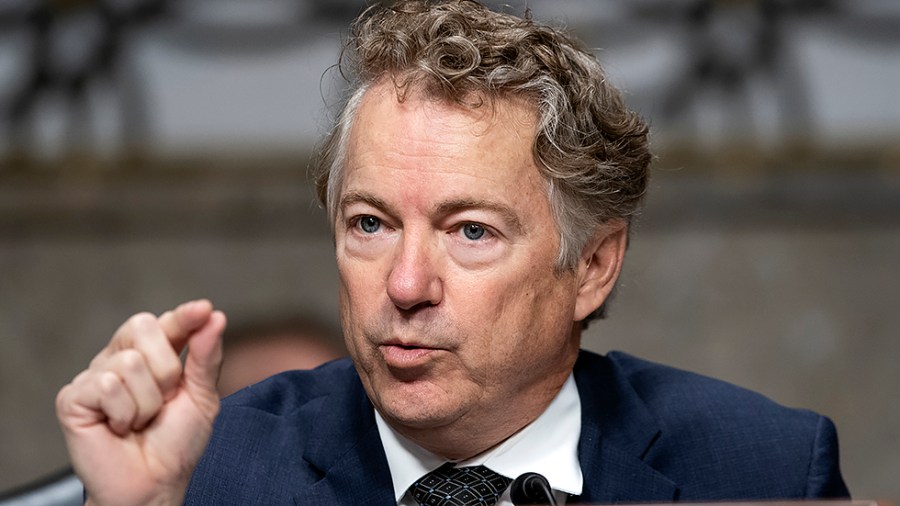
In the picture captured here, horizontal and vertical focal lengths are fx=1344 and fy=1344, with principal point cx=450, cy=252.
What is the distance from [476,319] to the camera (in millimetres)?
2195

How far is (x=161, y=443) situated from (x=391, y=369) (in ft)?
1.50

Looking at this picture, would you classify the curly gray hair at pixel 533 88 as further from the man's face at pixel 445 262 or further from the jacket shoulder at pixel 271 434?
the jacket shoulder at pixel 271 434

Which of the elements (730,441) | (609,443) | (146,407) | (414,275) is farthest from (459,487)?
(146,407)

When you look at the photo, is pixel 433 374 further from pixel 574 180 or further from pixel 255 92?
pixel 255 92

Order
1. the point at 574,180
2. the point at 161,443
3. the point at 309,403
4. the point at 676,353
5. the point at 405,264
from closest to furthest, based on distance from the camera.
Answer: the point at 161,443 < the point at 405,264 < the point at 574,180 < the point at 309,403 < the point at 676,353

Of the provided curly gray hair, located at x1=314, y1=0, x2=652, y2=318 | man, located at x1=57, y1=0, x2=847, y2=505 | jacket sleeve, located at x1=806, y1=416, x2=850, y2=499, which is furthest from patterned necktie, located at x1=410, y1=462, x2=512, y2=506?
jacket sleeve, located at x1=806, y1=416, x2=850, y2=499

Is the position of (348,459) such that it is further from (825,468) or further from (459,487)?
(825,468)

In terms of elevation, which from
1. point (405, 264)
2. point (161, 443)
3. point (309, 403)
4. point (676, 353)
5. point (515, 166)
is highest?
point (515, 166)

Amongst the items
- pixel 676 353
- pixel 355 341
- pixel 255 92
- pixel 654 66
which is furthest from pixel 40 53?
pixel 355 341

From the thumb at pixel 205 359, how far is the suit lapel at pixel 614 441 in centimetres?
83

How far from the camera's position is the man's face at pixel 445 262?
2186 mm

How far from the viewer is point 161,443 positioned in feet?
6.16

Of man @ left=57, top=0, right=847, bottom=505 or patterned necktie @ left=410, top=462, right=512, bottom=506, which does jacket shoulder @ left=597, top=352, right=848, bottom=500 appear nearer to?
man @ left=57, top=0, right=847, bottom=505

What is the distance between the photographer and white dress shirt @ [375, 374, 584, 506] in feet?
7.82
